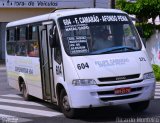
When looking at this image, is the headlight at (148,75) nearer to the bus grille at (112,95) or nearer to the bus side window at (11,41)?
the bus grille at (112,95)

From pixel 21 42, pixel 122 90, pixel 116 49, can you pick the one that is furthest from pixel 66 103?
pixel 21 42

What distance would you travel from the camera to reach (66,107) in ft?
36.8

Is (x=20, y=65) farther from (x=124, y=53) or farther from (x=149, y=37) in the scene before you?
(x=149, y=37)

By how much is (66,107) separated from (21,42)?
4.82 m

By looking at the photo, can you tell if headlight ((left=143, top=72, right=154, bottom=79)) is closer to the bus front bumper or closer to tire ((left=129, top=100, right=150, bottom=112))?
the bus front bumper

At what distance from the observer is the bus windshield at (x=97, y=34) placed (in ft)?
36.7

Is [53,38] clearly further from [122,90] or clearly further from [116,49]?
[122,90]

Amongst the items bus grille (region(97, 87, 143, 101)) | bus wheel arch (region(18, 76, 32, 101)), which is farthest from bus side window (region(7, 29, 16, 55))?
bus grille (region(97, 87, 143, 101))

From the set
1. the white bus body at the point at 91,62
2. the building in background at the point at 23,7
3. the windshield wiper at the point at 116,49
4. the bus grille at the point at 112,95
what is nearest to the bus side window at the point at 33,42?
the white bus body at the point at 91,62

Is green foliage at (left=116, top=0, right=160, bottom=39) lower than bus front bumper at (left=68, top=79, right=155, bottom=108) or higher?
higher

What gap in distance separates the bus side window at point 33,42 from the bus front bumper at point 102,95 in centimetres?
313

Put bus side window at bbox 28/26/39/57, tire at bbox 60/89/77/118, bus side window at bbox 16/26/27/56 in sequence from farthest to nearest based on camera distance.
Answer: bus side window at bbox 16/26/27/56 → bus side window at bbox 28/26/39/57 → tire at bbox 60/89/77/118

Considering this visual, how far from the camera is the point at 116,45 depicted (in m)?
11.4

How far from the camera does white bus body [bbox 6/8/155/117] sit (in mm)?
10570
